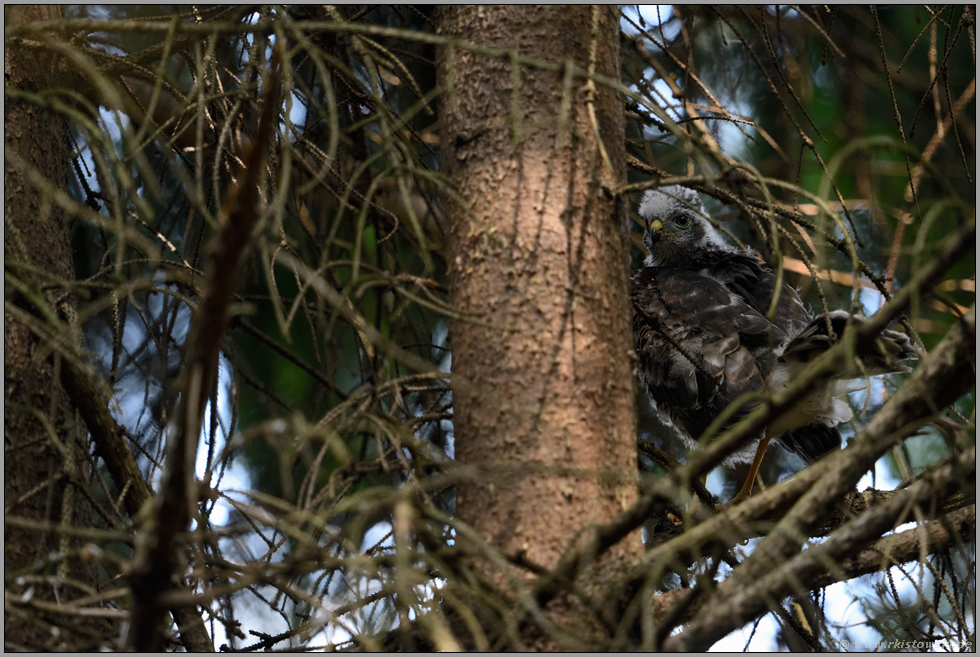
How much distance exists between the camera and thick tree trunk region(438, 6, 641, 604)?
1.49 metres

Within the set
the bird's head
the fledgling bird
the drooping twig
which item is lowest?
the drooping twig

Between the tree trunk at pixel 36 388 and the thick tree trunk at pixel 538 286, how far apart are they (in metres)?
0.71

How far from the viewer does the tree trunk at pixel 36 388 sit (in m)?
1.39

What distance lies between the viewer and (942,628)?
5.06ft

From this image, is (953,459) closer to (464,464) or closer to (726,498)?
(464,464)

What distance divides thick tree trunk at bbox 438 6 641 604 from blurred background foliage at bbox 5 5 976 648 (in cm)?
9

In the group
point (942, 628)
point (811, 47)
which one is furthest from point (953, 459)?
point (811, 47)

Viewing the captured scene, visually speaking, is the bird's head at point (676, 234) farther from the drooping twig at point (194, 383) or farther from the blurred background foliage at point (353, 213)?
the drooping twig at point (194, 383)

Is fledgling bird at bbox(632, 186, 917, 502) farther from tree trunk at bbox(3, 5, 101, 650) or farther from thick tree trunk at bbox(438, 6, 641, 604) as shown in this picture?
tree trunk at bbox(3, 5, 101, 650)

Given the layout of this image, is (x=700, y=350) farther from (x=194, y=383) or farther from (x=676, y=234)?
(x=194, y=383)

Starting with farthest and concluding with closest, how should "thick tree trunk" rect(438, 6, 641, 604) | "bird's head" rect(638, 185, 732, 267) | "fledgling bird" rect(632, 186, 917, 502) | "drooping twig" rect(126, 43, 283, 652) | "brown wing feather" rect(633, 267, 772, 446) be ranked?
1. "bird's head" rect(638, 185, 732, 267)
2. "brown wing feather" rect(633, 267, 772, 446)
3. "fledgling bird" rect(632, 186, 917, 502)
4. "thick tree trunk" rect(438, 6, 641, 604)
5. "drooping twig" rect(126, 43, 283, 652)

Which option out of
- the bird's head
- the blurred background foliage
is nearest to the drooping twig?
the blurred background foliage

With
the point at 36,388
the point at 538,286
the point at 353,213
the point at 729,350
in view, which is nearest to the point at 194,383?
the point at 538,286

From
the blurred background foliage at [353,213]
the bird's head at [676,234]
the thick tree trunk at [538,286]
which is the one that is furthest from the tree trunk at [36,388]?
the bird's head at [676,234]
